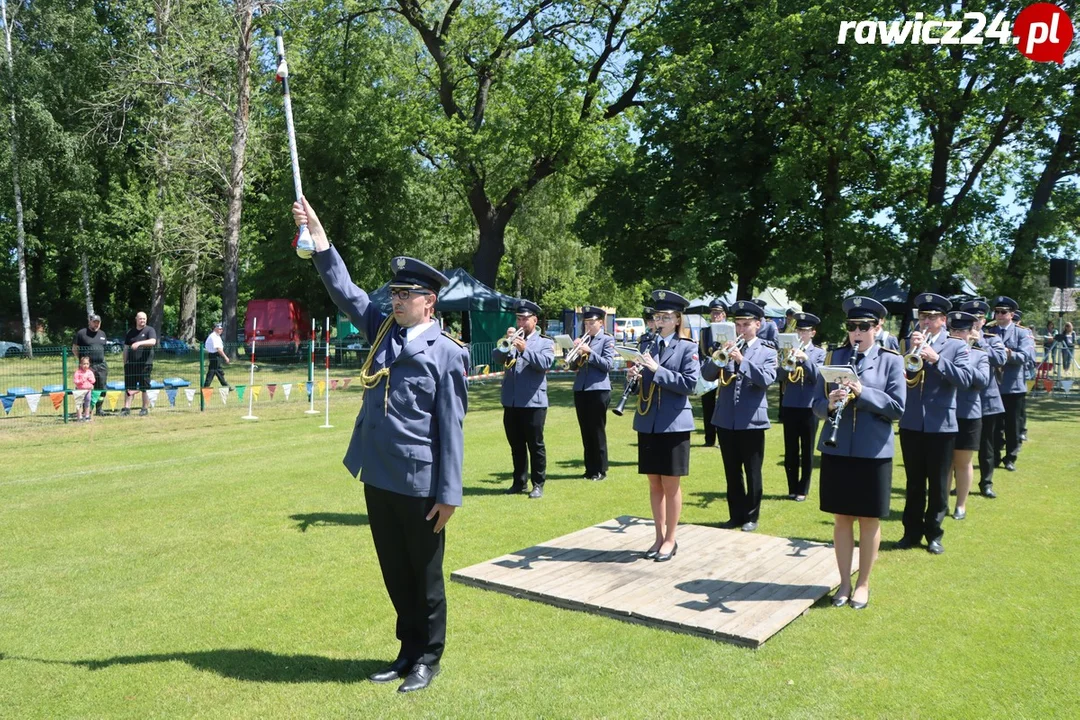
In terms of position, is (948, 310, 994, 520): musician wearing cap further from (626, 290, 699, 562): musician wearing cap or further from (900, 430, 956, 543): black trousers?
(626, 290, 699, 562): musician wearing cap

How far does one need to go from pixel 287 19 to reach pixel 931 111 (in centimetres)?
2159

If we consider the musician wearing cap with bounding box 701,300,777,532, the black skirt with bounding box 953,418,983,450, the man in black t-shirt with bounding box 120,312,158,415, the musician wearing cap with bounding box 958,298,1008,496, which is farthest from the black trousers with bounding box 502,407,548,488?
the man in black t-shirt with bounding box 120,312,158,415

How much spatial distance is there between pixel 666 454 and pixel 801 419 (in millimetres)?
3916

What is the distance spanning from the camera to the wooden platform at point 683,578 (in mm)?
5941

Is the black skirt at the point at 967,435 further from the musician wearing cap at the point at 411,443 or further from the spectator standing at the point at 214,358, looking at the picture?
the spectator standing at the point at 214,358

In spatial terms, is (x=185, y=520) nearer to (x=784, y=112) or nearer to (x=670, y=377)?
(x=670, y=377)

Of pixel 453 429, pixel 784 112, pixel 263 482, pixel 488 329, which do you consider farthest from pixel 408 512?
pixel 488 329

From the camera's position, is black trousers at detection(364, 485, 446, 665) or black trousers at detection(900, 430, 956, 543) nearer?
black trousers at detection(364, 485, 446, 665)

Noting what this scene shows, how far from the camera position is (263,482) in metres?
10.9

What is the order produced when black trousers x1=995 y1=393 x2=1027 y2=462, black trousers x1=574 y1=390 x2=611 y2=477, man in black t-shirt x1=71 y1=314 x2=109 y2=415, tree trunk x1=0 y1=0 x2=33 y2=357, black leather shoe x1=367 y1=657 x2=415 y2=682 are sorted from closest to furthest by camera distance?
black leather shoe x1=367 y1=657 x2=415 y2=682 < black trousers x1=574 y1=390 x2=611 y2=477 < black trousers x1=995 y1=393 x2=1027 y2=462 < man in black t-shirt x1=71 y1=314 x2=109 y2=415 < tree trunk x1=0 y1=0 x2=33 y2=357

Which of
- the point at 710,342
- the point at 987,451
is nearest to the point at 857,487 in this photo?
the point at 710,342

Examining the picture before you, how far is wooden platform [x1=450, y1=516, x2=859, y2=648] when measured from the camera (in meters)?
5.94

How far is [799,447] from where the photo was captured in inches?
416

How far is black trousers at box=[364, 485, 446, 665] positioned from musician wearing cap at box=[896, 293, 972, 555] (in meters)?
4.94
